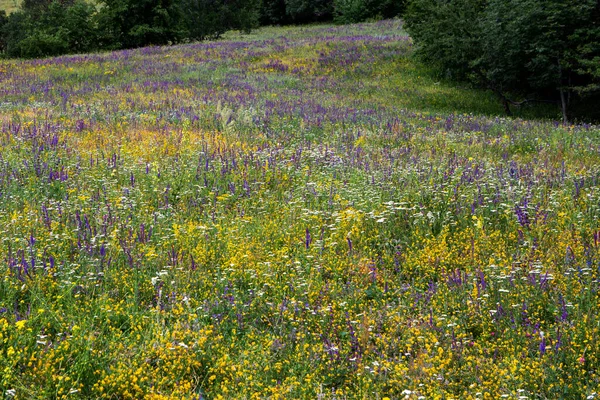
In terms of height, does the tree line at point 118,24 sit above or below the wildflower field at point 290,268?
above

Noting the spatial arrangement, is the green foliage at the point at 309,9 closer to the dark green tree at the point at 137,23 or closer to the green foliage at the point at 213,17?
the green foliage at the point at 213,17

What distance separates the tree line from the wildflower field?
30687 mm

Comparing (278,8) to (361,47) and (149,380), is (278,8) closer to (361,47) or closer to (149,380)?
(361,47)

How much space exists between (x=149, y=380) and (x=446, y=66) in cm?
2295

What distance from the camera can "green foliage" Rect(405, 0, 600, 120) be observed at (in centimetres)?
1722

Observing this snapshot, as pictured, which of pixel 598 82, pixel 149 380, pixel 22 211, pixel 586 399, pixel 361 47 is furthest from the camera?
pixel 361 47

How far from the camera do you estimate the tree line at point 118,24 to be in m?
36.5

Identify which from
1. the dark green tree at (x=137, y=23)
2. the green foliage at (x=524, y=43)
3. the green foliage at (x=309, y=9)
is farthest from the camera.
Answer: the green foliage at (x=309, y=9)

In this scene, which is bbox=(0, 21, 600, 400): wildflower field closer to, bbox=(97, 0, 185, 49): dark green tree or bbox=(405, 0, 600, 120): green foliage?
bbox=(405, 0, 600, 120): green foliage

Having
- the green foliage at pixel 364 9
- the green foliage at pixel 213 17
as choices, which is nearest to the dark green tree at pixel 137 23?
the green foliage at pixel 213 17

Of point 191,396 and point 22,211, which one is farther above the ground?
point 22,211

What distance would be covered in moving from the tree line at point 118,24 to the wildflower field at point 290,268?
30687 mm

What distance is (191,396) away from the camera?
116 inches

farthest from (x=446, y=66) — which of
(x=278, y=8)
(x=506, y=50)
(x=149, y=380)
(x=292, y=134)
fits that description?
(x=278, y=8)
